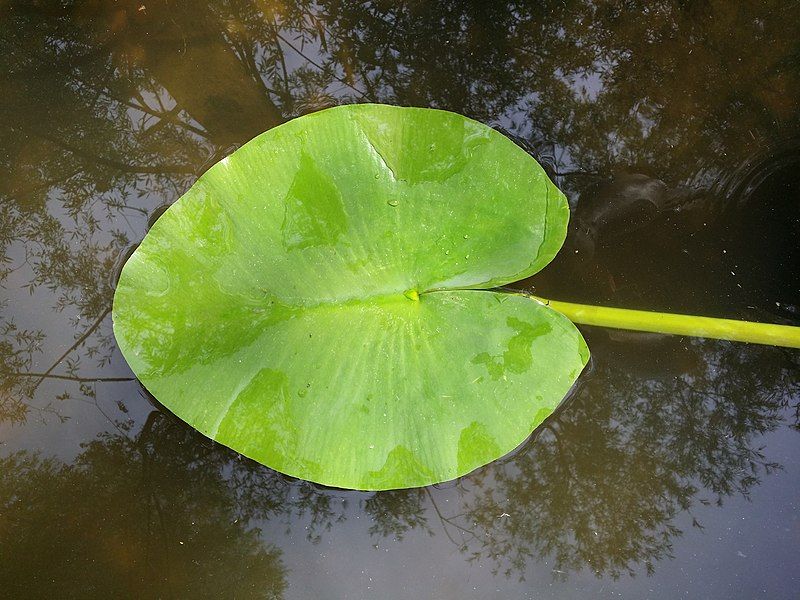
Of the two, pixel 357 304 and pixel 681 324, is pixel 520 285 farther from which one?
pixel 357 304

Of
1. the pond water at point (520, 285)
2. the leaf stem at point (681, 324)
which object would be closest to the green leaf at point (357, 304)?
the leaf stem at point (681, 324)

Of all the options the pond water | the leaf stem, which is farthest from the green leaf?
the pond water

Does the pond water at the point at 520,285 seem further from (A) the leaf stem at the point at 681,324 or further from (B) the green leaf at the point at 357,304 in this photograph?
(B) the green leaf at the point at 357,304

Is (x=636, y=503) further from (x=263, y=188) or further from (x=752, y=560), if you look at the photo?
(x=263, y=188)

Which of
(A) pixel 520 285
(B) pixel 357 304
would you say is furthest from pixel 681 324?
(B) pixel 357 304

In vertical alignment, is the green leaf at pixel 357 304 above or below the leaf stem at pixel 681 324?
above
